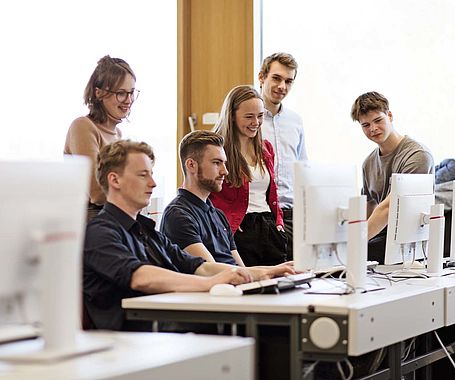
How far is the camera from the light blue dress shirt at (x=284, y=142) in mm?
4996

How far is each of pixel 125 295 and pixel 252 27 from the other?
3786 mm

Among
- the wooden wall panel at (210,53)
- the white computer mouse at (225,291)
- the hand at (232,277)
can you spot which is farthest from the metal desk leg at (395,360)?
the wooden wall panel at (210,53)

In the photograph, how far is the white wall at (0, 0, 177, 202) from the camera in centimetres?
592

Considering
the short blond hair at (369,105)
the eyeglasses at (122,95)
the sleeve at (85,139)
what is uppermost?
the short blond hair at (369,105)

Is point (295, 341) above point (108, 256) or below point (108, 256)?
below

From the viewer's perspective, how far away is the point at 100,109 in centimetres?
384

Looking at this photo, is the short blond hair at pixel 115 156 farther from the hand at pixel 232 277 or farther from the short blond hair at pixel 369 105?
the short blond hair at pixel 369 105

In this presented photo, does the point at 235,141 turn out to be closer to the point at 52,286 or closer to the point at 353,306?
the point at 353,306

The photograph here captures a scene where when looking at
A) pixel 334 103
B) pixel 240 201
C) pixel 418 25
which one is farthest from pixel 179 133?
pixel 240 201

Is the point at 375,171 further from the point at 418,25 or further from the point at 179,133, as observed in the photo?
the point at 179,133

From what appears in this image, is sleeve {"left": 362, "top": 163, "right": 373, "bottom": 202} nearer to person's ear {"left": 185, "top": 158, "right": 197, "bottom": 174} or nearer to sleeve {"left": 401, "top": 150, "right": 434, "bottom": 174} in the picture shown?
A: sleeve {"left": 401, "top": 150, "right": 434, "bottom": 174}

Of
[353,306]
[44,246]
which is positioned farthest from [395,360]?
[44,246]

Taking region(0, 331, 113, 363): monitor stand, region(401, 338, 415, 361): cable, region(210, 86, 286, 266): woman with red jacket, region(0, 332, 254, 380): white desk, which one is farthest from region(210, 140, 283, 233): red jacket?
region(0, 331, 113, 363): monitor stand

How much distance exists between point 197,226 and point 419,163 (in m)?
1.36
